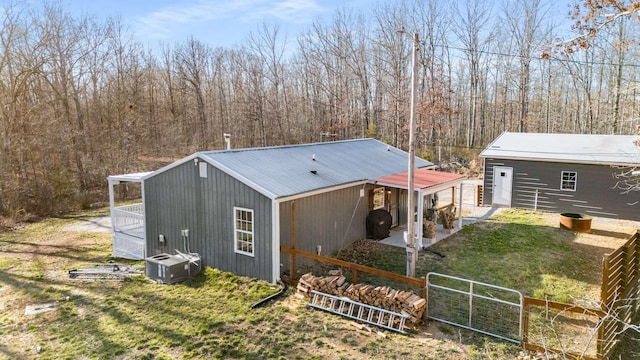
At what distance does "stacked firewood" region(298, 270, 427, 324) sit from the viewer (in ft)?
25.1

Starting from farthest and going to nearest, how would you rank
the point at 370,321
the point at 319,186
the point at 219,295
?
the point at 319,186, the point at 219,295, the point at 370,321

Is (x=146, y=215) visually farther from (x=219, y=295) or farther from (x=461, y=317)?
(x=461, y=317)

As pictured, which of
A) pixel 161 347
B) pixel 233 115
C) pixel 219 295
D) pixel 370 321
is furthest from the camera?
pixel 233 115

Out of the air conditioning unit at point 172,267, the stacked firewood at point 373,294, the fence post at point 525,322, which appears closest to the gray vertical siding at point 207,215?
the air conditioning unit at point 172,267

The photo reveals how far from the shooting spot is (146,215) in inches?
477

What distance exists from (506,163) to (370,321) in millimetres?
12672

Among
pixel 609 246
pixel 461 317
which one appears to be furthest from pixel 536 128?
pixel 461 317

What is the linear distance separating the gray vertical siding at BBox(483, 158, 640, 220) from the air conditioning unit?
42.9 ft

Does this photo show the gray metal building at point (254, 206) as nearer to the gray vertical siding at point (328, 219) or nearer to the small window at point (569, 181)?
the gray vertical siding at point (328, 219)

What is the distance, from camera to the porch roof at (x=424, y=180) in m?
12.1

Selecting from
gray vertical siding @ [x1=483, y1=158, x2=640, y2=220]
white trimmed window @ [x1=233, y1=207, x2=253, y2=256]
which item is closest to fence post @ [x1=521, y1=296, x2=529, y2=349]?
white trimmed window @ [x1=233, y1=207, x2=253, y2=256]

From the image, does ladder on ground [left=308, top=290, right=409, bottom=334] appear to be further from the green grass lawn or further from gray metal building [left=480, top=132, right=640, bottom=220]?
gray metal building [left=480, top=132, right=640, bottom=220]

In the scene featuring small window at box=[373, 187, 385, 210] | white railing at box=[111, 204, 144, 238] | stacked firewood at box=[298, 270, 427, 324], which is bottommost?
stacked firewood at box=[298, 270, 427, 324]

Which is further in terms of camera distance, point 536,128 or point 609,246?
point 536,128
